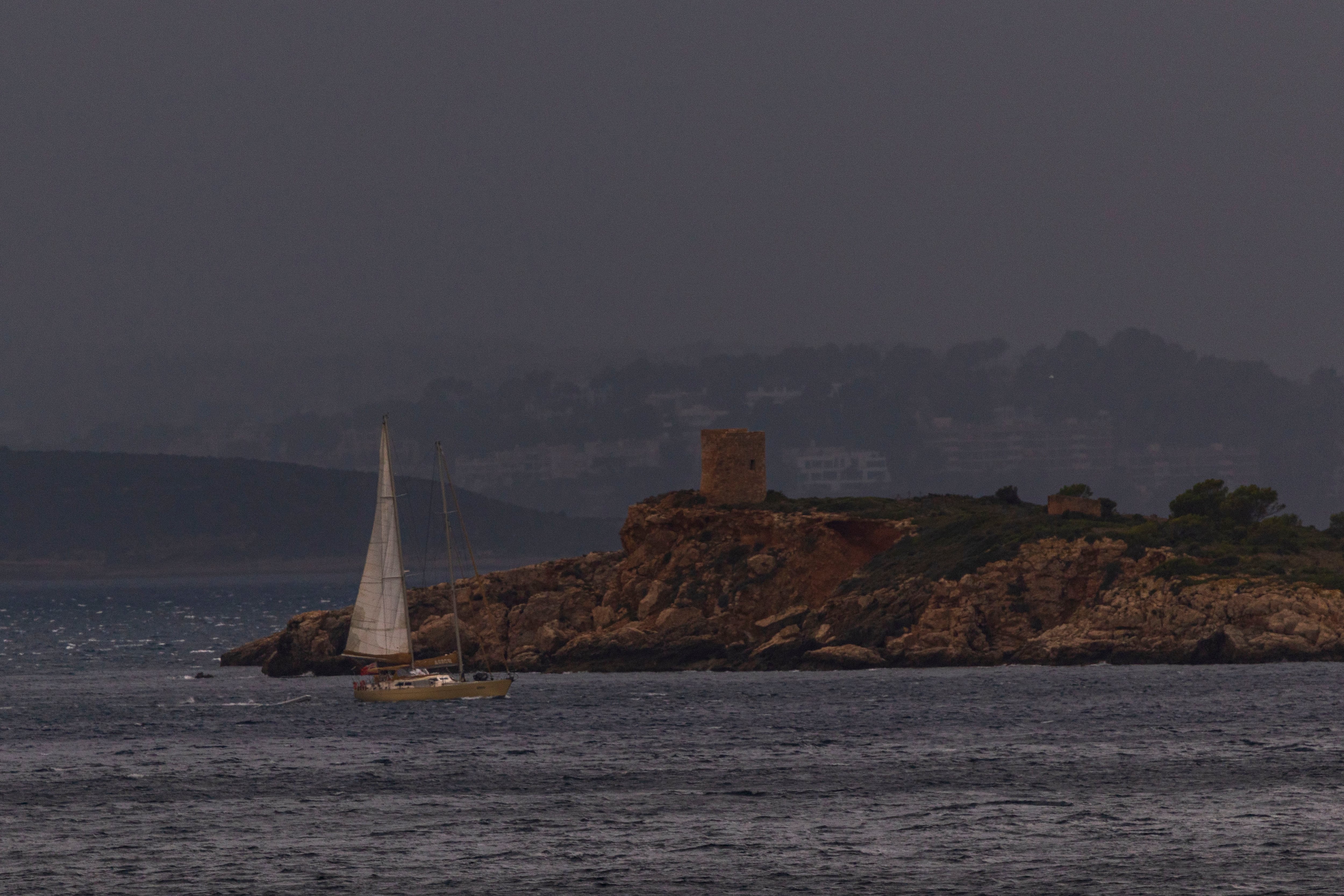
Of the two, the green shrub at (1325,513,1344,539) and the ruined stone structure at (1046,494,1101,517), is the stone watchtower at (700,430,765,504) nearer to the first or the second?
the ruined stone structure at (1046,494,1101,517)

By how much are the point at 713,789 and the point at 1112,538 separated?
49577 millimetres

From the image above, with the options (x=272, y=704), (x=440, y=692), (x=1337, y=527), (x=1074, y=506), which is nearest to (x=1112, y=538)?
(x=1074, y=506)

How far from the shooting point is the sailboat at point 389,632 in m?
84.2

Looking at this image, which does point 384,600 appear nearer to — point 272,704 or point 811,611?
point 272,704

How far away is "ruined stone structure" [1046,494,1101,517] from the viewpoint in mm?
110562

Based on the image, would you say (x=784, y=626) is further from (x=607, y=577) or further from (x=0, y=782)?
(x=0, y=782)

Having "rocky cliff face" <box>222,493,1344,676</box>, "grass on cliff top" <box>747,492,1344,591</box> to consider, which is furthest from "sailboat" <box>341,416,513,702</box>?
"grass on cliff top" <box>747,492,1344,591</box>

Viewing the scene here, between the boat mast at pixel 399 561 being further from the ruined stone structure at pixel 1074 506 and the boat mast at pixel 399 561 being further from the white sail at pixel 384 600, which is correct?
the ruined stone structure at pixel 1074 506

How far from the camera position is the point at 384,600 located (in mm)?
84375

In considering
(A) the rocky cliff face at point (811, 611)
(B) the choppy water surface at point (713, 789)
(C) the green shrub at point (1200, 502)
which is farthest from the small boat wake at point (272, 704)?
(C) the green shrub at point (1200, 502)

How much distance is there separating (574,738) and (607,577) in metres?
43.8

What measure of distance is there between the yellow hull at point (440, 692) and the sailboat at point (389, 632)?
2 cm

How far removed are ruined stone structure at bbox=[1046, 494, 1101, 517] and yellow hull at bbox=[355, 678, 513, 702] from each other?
39344 mm

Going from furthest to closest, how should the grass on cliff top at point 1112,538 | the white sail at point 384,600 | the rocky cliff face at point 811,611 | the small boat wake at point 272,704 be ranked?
the grass on cliff top at point 1112,538
the rocky cliff face at point 811,611
the small boat wake at point 272,704
the white sail at point 384,600
